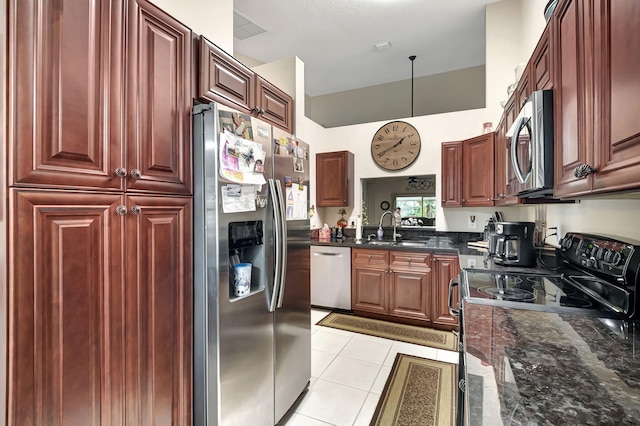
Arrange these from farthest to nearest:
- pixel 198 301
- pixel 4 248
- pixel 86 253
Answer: pixel 198 301 → pixel 86 253 → pixel 4 248

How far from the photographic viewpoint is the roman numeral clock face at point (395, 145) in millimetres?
3811

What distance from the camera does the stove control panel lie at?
106 centimetres

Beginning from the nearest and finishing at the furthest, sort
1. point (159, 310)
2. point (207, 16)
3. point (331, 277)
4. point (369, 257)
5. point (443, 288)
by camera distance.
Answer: point (159, 310) → point (207, 16) → point (443, 288) → point (369, 257) → point (331, 277)

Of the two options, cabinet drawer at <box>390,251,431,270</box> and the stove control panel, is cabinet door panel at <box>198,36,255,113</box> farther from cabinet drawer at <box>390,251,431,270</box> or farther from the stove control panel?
cabinet drawer at <box>390,251,431,270</box>

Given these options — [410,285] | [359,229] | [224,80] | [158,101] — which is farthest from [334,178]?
[158,101]

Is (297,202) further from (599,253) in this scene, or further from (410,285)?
(410,285)

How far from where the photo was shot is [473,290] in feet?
4.77

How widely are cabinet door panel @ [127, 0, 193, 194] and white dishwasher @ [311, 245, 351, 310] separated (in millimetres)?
2491

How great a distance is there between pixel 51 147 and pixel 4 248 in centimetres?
32

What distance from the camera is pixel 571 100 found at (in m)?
1.01

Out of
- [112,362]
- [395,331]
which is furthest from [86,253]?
[395,331]

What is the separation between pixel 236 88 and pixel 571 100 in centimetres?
157

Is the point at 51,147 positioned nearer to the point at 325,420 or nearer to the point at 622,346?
the point at 622,346

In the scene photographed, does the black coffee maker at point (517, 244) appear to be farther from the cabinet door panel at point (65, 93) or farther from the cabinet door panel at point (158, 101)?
the cabinet door panel at point (65, 93)
